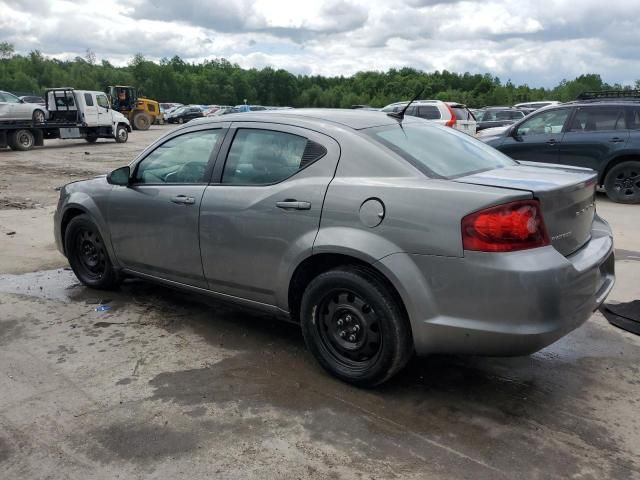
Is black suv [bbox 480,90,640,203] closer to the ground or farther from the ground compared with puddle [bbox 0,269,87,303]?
farther from the ground

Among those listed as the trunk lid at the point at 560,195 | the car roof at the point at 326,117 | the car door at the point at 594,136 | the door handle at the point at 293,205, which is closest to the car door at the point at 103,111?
the car door at the point at 594,136

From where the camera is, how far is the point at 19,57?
99.7 meters

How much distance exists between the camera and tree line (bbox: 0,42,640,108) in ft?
246

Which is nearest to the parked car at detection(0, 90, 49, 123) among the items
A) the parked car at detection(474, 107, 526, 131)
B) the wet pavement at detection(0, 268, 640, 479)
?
the parked car at detection(474, 107, 526, 131)

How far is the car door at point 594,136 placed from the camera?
975cm

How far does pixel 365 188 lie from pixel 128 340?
214 cm

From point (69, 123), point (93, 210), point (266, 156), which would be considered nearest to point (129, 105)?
point (69, 123)

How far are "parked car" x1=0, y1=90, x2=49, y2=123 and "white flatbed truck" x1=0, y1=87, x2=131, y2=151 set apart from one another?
0.19m

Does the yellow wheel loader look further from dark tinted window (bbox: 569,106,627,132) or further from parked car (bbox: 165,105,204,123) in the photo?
dark tinted window (bbox: 569,106,627,132)

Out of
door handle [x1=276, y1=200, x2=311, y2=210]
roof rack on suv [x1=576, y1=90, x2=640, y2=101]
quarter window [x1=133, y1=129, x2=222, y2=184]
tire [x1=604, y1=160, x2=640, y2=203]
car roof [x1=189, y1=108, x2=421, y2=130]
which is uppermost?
roof rack on suv [x1=576, y1=90, x2=640, y2=101]

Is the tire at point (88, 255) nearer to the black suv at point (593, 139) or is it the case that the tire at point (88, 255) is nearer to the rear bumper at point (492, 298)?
the rear bumper at point (492, 298)

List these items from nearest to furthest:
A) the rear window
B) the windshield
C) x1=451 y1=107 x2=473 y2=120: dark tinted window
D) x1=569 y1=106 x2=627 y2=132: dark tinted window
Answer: the windshield → x1=569 y1=106 x2=627 y2=132: dark tinted window → the rear window → x1=451 y1=107 x2=473 y2=120: dark tinted window

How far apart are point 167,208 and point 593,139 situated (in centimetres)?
822

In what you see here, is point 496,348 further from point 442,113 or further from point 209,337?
point 442,113
